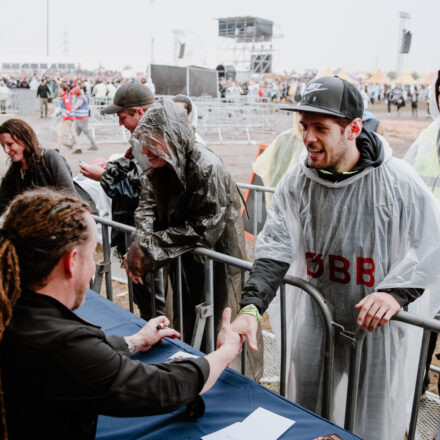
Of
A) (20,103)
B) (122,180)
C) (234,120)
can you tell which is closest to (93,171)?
(122,180)

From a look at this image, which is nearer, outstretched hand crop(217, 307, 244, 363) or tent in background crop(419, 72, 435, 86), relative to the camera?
outstretched hand crop(217, 307, 244, 363)

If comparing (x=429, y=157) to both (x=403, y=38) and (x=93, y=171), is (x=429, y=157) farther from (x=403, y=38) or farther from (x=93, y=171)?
(x=403, y=38)

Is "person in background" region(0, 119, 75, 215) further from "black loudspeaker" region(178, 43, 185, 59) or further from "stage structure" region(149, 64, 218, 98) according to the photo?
"black loudspeaker" region(178, 43, 185, 59)

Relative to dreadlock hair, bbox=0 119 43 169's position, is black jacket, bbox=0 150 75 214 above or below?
below

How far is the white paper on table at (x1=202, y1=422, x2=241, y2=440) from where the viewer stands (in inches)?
59.7

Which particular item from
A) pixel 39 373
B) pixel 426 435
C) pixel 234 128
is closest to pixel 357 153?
pixel 39 373

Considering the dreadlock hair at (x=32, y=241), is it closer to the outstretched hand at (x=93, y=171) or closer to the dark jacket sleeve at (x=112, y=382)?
the dark jacket sleeve at (x=112, y=382)

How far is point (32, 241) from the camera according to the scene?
50.8 inches

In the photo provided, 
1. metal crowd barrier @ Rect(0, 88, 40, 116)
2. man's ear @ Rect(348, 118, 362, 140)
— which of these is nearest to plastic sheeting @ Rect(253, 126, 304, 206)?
man's ear @ Rect(348, 118, 362, 140)

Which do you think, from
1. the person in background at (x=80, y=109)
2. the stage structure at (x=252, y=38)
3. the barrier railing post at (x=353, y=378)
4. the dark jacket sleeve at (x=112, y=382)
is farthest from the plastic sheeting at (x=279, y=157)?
the stage structure at (x=252, y=38)

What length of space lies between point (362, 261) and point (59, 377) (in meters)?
1.29

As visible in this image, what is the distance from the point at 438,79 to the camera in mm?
3188

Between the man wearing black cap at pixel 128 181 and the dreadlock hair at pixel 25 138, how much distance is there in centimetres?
51

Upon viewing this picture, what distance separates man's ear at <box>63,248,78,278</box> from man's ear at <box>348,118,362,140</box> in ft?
3.96
